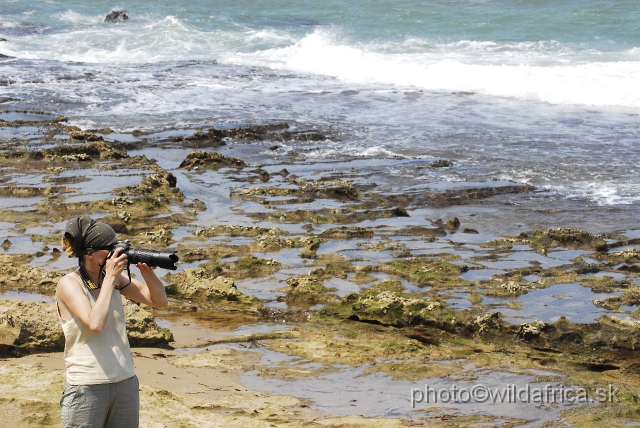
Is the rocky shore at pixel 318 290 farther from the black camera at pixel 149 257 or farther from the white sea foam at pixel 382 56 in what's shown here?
the white sea foam at pixel 382 56

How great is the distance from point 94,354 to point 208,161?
870cm

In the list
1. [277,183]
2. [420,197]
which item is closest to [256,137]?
[277,183]

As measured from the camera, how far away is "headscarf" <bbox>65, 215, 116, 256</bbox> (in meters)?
3.49

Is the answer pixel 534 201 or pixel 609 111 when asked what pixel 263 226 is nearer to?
pixel 534 201

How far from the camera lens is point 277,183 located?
1112cm

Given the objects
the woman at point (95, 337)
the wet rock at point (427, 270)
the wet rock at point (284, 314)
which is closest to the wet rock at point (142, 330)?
the wet rock at point (284, 314)

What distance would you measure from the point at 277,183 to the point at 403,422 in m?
6.70

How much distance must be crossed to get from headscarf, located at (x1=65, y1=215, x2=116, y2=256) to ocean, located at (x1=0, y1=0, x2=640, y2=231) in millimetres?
7058

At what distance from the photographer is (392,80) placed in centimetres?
2277

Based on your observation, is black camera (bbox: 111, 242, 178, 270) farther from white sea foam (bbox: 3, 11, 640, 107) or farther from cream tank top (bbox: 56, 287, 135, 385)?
white sea foam (bbox: 3, 11, 640, 107)

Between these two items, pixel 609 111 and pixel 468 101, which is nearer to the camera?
pixel 609 111

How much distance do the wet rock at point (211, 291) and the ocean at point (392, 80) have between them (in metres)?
4.27

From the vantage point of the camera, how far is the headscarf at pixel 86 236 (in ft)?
11.5

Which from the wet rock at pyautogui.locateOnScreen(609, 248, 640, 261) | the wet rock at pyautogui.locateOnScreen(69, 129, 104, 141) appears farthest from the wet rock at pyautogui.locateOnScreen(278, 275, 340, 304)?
the wet rock at pyautogui.locateOnScreen(69, 129, 104, 141)
